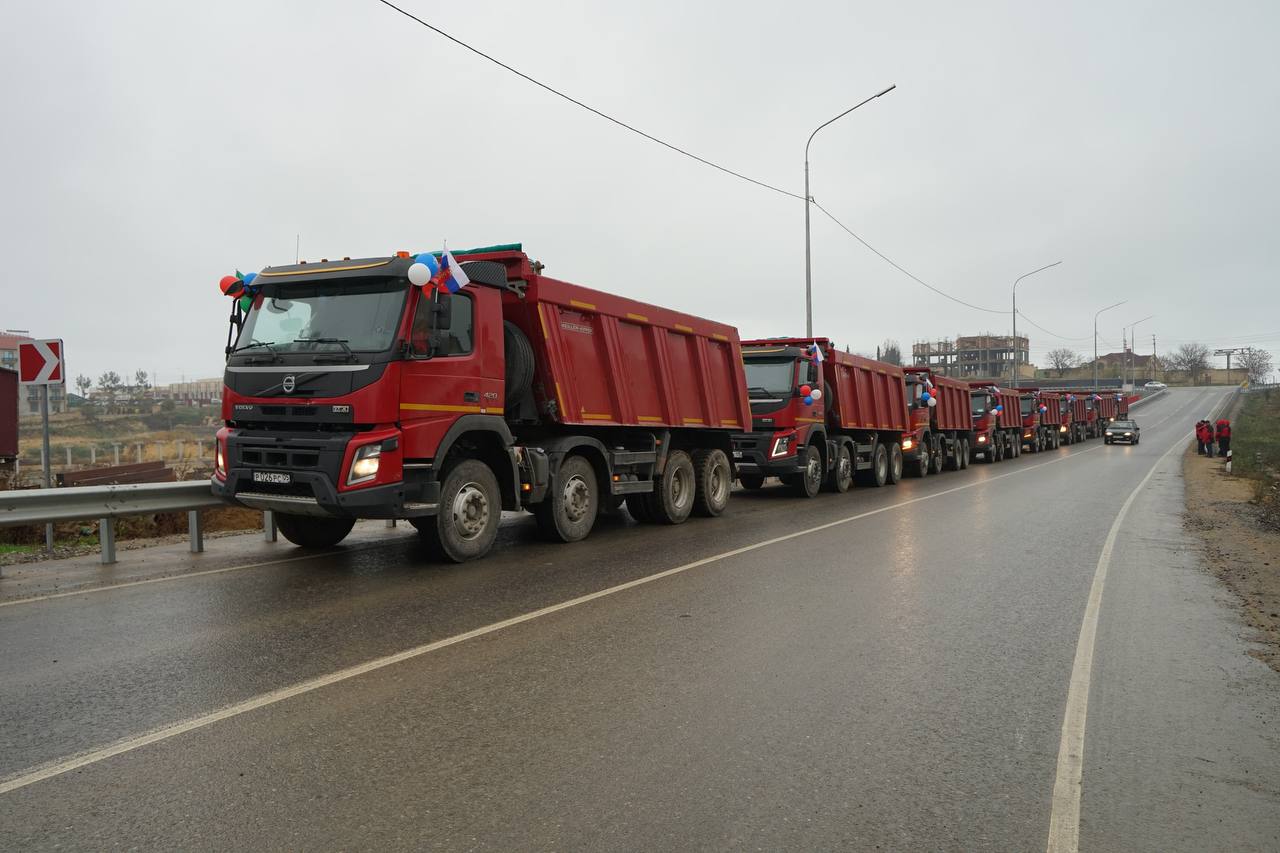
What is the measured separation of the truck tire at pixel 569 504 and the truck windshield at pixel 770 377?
6075mm

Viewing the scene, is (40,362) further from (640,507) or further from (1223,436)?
(1223,436)

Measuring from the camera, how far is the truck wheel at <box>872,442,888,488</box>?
63.1 ft

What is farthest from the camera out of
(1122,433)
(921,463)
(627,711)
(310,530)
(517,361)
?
(1122,433)

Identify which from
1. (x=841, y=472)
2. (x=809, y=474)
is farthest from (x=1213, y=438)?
(x=809, y=474)

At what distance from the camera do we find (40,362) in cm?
995

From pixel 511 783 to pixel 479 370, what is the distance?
5.50 metres

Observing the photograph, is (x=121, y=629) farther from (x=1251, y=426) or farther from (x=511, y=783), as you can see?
(x=1251, y=426)

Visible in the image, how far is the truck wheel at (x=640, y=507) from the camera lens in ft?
39.1

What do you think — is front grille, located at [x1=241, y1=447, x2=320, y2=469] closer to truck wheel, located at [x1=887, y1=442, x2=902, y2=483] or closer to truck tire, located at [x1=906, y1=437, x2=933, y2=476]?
truck wheel, located at [x1=887, y1=442, x2=902, y2=483]

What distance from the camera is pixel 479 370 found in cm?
835

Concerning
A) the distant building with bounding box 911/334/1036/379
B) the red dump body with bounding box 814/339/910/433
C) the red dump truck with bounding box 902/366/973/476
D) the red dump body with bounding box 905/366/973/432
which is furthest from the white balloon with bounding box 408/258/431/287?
the distant building with bounding box 911/334/1036/379

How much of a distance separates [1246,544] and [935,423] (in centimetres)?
1370

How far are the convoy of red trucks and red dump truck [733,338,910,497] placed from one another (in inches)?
68.8

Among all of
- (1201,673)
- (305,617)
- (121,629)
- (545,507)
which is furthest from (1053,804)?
(545,507)
